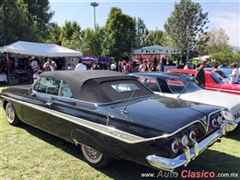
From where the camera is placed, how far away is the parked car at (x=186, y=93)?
4.38m

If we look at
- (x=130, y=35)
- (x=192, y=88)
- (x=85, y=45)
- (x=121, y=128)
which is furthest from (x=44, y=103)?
(x=85, y=45)

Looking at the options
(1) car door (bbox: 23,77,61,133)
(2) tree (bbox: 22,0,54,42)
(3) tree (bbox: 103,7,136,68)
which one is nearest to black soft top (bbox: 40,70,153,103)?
(1) car door (bbox: 23,77,61,133)

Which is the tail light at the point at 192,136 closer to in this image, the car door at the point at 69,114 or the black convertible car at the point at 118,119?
the black convertible car at the point at 118,119

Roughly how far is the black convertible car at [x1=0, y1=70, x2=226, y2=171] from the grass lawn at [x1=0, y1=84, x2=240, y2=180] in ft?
0.81

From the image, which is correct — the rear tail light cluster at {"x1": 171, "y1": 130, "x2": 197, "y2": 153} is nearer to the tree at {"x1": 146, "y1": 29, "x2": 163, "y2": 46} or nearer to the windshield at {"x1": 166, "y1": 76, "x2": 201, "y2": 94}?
the windshield at {"x1": 166, "y1": 76, "x2": 201, "y2": 94}

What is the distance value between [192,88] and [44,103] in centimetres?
383

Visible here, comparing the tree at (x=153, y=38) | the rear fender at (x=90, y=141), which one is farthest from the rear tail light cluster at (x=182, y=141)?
the tree at (x=153, y=38)

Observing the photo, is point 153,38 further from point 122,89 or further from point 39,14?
→ point 122,89

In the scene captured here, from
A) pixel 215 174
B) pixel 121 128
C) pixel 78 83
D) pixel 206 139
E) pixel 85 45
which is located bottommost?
pixel 215 174

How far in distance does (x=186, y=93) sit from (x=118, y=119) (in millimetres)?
Answer: 3043

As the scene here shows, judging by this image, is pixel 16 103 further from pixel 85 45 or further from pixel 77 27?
pixel 77 27

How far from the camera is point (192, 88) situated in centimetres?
543

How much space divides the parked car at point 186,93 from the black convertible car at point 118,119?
4.38 feet

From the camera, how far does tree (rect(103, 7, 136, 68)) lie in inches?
1162
